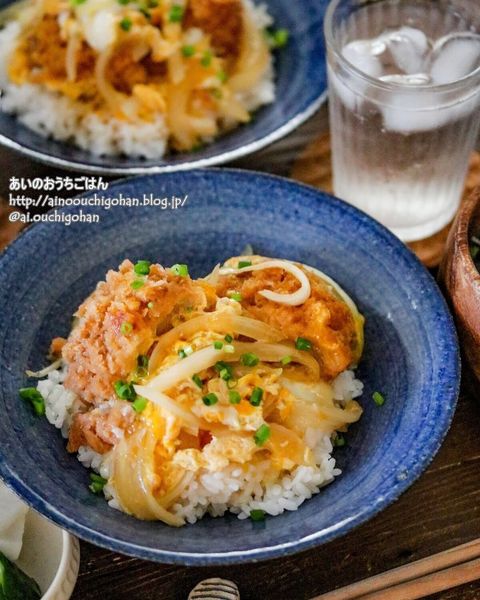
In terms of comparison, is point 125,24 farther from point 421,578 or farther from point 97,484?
point 421,578

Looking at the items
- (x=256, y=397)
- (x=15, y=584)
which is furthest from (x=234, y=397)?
(x=15, y=584)

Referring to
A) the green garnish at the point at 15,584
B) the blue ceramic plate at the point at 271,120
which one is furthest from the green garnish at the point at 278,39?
the green garnish at the point at 15,584

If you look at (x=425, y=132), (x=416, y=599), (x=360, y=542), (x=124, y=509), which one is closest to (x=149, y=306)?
(x=124, y=509)

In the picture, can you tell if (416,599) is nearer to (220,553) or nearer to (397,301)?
(220,553)

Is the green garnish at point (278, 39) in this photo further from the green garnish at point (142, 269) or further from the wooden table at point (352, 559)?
the wooden table at point (352, 559)

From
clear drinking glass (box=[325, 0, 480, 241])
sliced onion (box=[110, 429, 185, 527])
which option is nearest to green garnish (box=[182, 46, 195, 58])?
clear drinking glass (box=[325, 0, 480, 241])

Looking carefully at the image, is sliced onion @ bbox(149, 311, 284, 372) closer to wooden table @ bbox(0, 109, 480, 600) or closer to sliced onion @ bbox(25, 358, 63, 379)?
sliced onion @ bbox(25, 358, 63, 379)
